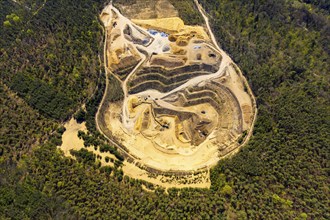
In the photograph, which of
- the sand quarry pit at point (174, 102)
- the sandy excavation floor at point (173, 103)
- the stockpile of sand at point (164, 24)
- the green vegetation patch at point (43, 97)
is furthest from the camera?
the stockpile of sand at point (164, 24)

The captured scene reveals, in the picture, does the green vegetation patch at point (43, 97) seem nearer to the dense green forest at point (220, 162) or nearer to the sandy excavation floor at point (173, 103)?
the dense green forest at point (220, 162)

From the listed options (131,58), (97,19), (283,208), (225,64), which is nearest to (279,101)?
(225,64)

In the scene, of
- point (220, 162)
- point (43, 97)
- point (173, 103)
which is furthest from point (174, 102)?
point (43, 97)

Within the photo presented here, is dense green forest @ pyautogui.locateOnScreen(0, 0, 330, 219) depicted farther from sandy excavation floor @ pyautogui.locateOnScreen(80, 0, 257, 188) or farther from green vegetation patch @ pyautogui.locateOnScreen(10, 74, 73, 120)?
sandy excavation floor @ pyautogui.locateOnScreen(80, 0, 257, 188)

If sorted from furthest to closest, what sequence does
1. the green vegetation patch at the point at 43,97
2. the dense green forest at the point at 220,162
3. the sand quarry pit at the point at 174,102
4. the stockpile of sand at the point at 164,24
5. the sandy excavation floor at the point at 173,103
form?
the stockpile of sand at the point at 164,24, the sand quarry pit at the point at 174,102, the green vegetation patch at the point at 43,97, the sandy excavation floor at the point at 173,103, the dense green forest at the point at 220,162

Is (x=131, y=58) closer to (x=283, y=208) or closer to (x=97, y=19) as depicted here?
(x=97, y=19)

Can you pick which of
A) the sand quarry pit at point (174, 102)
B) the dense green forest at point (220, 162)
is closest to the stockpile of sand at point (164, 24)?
the sand quarry pit at point (174, 102)

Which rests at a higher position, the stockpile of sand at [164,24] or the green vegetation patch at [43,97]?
the stockpile of sand at [164,24]

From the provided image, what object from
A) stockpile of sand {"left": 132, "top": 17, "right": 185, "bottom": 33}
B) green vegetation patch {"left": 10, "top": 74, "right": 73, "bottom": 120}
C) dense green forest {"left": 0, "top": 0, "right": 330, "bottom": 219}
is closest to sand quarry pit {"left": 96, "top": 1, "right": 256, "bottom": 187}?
stockpile of sand {"left": 132, "top": 17, "right": 185, "bottom": 33}
